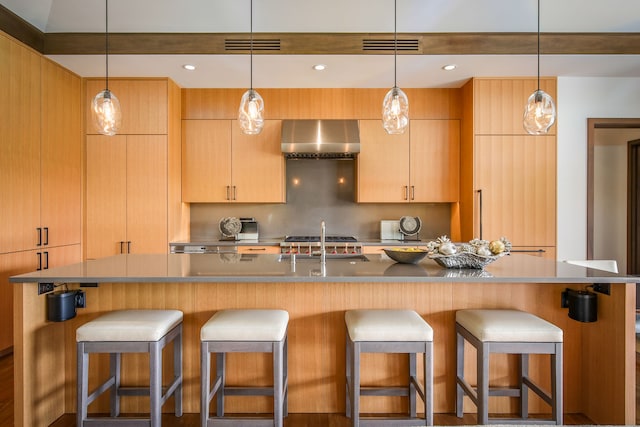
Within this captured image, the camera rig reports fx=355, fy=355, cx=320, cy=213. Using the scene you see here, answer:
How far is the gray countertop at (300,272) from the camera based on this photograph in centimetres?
181

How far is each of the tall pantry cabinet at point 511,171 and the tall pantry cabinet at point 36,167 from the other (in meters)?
4.38

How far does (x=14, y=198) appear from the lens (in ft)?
10.1

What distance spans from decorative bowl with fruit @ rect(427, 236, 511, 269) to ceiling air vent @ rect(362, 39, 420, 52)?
211 centimetres

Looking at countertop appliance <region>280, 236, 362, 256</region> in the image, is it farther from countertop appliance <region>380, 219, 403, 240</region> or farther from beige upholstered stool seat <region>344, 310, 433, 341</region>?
beige upholstered stool seat <region>344, 310, 433, 341</region>

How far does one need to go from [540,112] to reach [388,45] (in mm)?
1593

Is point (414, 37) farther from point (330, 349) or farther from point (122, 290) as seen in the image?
point (122, 290)

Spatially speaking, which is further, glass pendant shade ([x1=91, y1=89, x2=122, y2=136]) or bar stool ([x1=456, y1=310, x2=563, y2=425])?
glass pendant shade ([x1=91, y1=89, x2=122, y2=136])

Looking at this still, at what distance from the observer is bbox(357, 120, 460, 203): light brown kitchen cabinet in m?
4.30

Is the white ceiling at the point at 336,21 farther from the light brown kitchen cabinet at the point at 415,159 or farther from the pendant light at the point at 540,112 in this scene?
the pendant light at the point at 540,112

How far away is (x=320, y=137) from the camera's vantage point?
13.5 ft

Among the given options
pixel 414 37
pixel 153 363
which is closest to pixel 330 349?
pixel 153 363

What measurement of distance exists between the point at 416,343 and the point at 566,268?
1.09m

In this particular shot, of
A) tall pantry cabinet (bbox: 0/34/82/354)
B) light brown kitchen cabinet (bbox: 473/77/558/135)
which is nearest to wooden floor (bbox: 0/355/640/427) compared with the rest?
tall pantry cabinet (bbox: 0/34/82/354)

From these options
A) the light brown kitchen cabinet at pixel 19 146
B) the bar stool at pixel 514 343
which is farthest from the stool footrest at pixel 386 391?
the light brown kitchen cabinet at pixel 19 146
